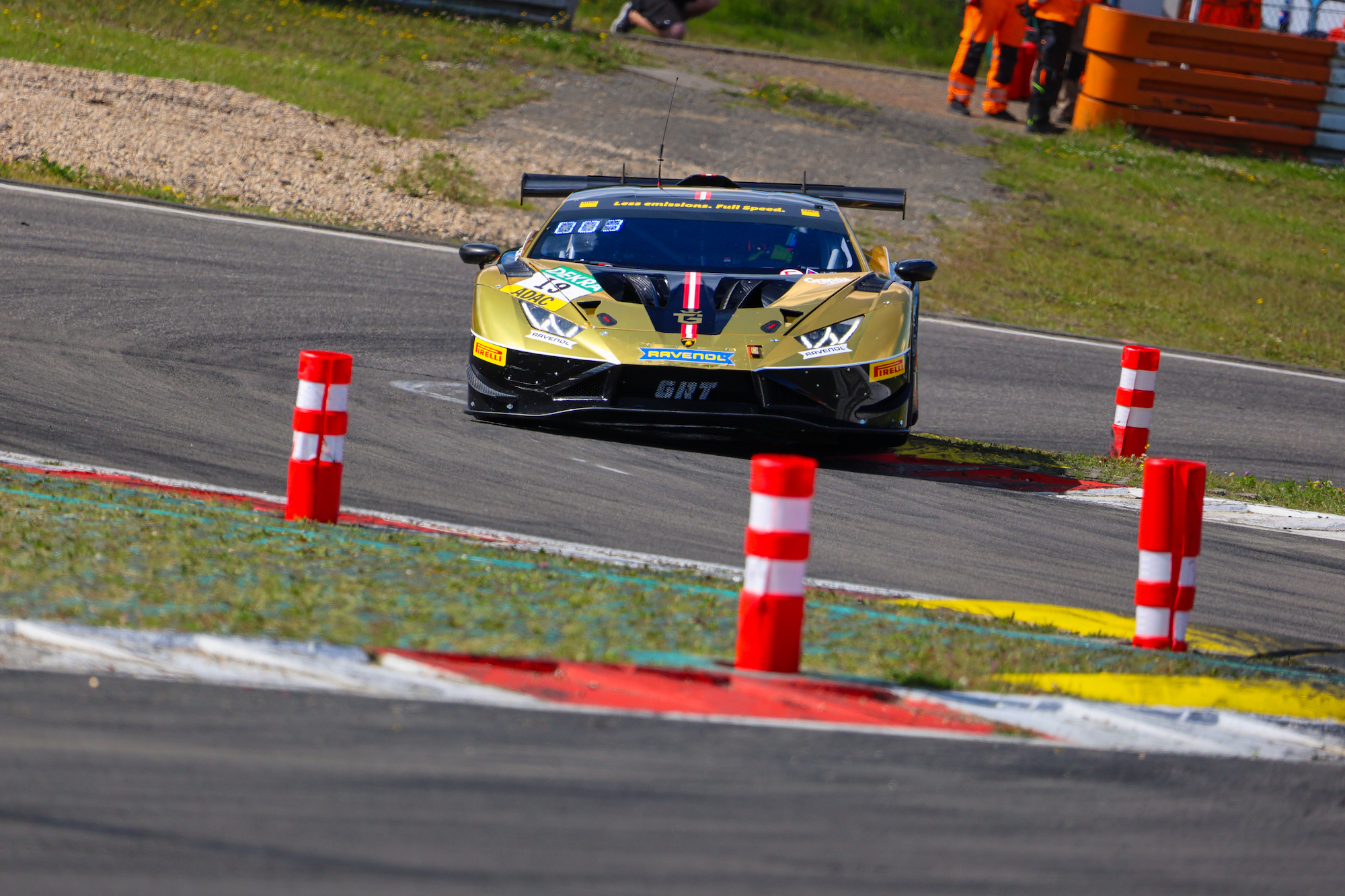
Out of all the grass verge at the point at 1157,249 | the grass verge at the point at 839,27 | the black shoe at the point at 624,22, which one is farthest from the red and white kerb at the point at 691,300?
the grass verge at the point at 839,27

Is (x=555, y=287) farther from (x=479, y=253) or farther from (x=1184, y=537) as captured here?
(x=1184, y=537)

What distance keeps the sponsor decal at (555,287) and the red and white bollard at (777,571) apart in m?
4.07

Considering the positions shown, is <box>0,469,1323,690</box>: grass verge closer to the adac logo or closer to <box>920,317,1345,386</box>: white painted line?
the adac logo

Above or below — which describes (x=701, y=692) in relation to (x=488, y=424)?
above

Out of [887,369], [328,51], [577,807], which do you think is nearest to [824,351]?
[887,369]

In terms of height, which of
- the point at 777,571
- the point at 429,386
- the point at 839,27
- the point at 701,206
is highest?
the point at 839,27

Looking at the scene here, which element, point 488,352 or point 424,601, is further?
point 488,352

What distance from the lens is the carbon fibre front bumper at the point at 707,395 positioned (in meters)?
7.94

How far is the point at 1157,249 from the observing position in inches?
706

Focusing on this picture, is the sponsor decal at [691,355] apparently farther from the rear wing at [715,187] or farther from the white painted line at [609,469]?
the rear wing at [715,187]

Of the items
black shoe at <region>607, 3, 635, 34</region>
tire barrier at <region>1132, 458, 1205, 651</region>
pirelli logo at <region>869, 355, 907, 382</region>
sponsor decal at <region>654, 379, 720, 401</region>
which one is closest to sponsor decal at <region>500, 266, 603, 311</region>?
sponsor decal at <region>654, 379, 720, 401</region>

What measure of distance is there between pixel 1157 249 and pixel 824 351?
11.1 meters

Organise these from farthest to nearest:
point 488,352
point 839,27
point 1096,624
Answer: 1. point 839,27
2. point 488,352
3. point 1096,624

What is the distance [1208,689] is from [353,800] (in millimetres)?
2763
